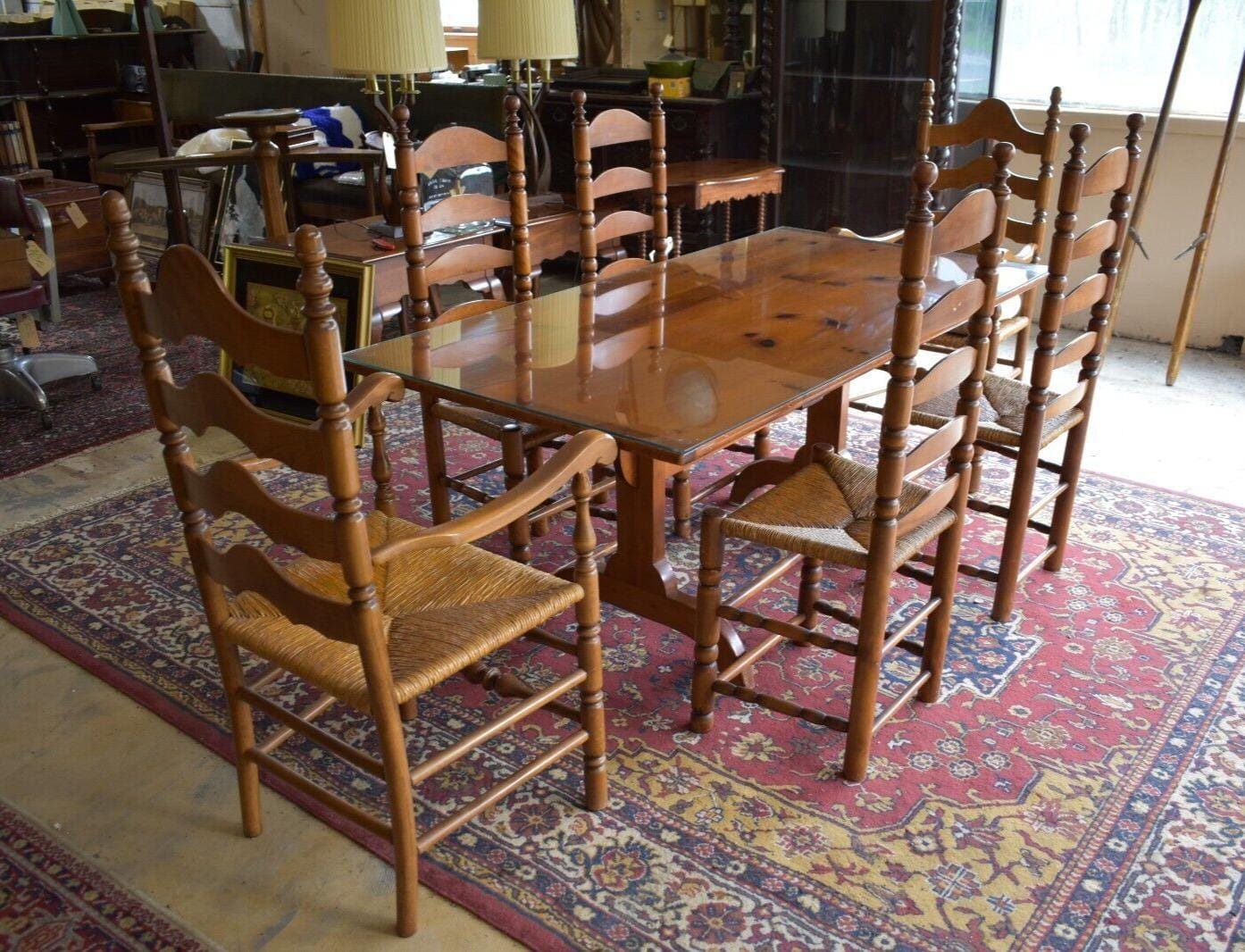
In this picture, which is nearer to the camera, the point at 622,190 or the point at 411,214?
the point at 411,214

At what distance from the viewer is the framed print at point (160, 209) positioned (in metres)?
5.27

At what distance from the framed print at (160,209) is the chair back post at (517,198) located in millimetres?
3063

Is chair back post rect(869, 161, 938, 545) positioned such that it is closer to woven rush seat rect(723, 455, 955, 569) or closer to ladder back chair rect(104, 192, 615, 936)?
woven rush seat rect(723, 455, 955, 569)

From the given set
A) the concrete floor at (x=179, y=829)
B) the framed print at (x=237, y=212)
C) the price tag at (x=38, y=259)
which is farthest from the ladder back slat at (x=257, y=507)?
the framed print at (x=237, y=212)

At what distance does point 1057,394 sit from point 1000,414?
0.16 metres

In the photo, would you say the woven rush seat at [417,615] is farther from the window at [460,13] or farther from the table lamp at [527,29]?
the window at [460,13]

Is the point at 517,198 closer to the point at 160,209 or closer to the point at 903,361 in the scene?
the point at 903,361

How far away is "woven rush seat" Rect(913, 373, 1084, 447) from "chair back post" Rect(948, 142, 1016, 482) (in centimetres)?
33

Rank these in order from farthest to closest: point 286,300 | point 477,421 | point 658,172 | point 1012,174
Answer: point 286,300, point 1012,174, point 658,172, point 477,421

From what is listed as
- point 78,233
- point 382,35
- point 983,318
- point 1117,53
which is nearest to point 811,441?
point 983,318

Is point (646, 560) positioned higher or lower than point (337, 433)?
lower

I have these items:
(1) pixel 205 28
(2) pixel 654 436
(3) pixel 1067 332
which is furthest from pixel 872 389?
(1) pixel 205 28

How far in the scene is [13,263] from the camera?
3703 mm

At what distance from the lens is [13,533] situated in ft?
9.96
